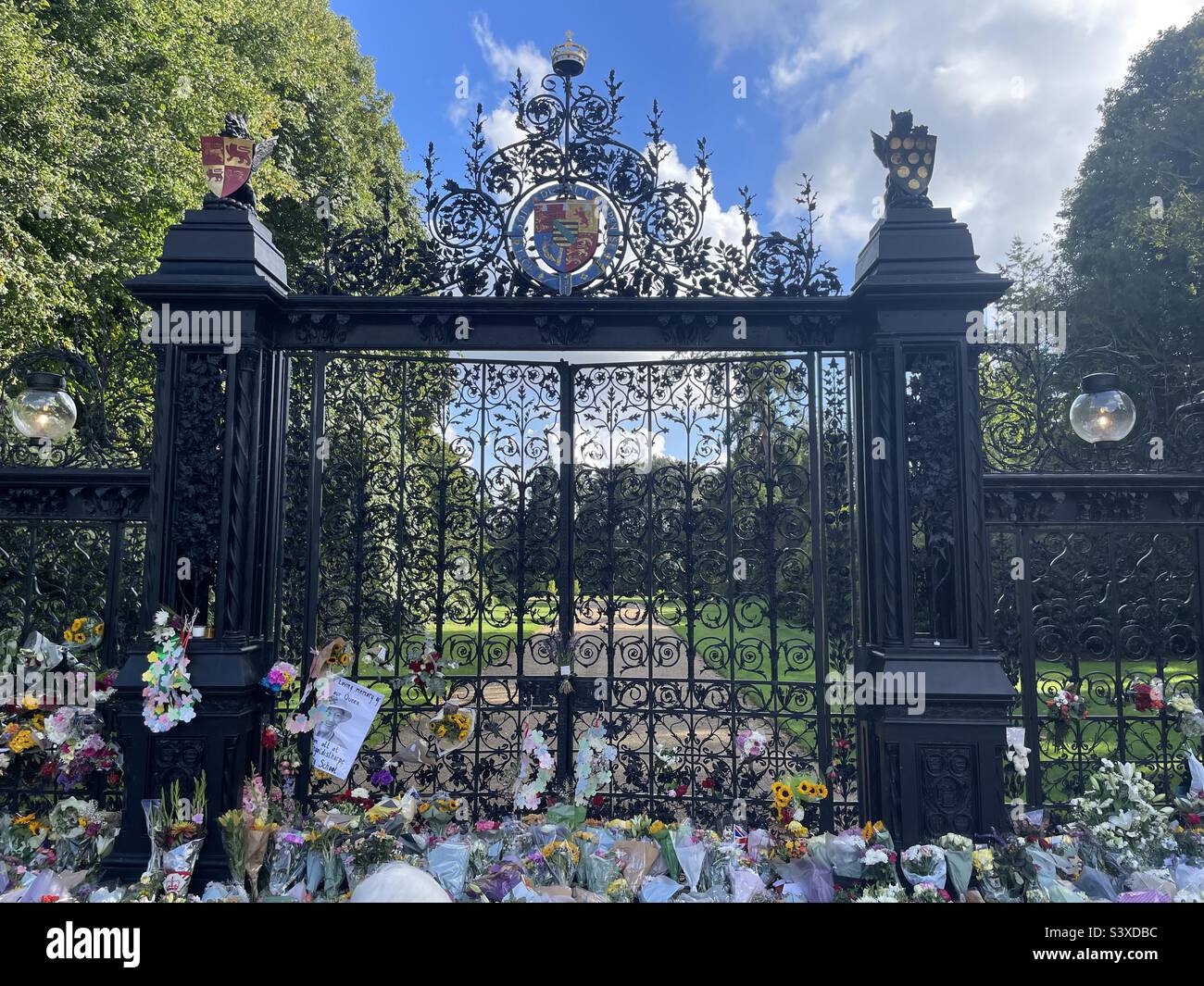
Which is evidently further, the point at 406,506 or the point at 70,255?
the point at 70,255

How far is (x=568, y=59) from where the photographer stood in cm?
477

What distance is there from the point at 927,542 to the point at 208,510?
14.0 feet

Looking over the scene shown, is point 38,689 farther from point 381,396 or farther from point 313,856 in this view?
point 381,396

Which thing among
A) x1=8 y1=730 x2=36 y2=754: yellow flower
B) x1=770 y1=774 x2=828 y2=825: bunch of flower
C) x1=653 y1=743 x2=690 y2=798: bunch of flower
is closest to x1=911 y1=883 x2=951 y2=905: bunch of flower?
x1=770 y1=774 x2=828 y2=825: bunch of flower

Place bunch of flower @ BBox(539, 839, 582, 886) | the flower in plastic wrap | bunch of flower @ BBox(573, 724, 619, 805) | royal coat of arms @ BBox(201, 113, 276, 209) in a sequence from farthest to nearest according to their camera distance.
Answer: royal coat of arms @ BBox(201, 113, 276, 209) < bunch of flower @ BBox(573, 724, 619, 805) < the flower in plastic wrap < bunch of flower @ BBox(539, 839, 582, 886)

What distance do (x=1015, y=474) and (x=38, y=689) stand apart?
6238 millimetres

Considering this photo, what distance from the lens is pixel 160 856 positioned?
387 centimetres

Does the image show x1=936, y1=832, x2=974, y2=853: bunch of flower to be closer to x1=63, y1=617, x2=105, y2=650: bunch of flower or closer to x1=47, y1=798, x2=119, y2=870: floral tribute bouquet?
x1=47, y1=798, x2=119, y2=870: floral tribute bouquet

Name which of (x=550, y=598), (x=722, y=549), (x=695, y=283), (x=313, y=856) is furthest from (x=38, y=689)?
(x=695, y=283)

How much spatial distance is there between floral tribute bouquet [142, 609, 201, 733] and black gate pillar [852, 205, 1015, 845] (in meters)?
3.94

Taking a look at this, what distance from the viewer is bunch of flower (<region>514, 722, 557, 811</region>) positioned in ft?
14.4

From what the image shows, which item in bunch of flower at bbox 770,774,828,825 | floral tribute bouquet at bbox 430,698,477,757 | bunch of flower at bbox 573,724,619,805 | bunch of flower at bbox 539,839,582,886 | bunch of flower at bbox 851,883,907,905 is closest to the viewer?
bunch of flower at bbox 851,883,907,905

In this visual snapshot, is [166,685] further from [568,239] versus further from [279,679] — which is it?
[568,239]

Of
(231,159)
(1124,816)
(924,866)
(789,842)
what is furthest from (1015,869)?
(231,159)
